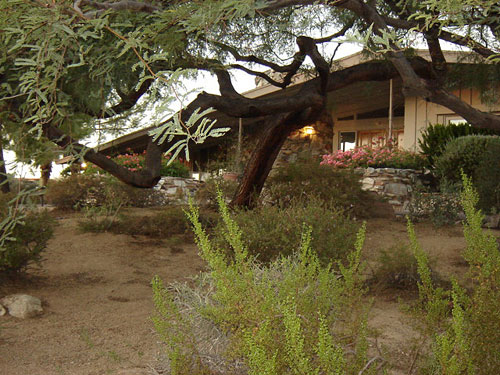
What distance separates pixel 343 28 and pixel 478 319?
7.29 m

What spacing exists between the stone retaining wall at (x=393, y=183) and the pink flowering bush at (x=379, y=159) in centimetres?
58

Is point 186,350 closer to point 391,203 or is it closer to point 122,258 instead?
point 122,258

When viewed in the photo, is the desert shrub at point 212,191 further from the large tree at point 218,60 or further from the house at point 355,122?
the house at point 355,122

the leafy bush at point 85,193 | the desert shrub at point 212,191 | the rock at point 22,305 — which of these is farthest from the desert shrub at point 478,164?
the rock at point 22,305

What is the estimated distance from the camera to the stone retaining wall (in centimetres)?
1220

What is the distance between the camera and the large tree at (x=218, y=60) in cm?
358

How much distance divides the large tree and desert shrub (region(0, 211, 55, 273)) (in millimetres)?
1127

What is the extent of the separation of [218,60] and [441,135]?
7244 millimetres

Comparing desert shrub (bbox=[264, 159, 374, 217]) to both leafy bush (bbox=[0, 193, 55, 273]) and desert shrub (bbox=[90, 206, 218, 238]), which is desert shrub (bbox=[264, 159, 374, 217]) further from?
leafy bush (bbox=[0, 193, 55, 273])

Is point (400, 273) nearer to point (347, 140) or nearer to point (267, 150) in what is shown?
point (267, 150)

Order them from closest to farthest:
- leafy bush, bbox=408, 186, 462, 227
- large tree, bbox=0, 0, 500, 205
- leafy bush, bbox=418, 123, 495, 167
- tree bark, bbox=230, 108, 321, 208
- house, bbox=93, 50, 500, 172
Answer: large tree, bbox=0, 0, 500, 205 < tree bark, bbox=230, 108, 321, 208 < leafy bush, bbox=408, 186, 462, 227 < leafy bush, bbox=418, 123, 495, 167 < house, bbox=93, 50, 500, 172

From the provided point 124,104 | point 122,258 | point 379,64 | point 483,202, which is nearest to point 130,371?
point 124,104

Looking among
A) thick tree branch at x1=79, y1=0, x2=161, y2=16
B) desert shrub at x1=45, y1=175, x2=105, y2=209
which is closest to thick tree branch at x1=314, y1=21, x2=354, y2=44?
thick tree branch at x1=79, y1=0, x2=161, y2=16

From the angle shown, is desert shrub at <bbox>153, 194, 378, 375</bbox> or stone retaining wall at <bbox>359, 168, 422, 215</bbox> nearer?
desert shrub at <bbox>153, 194, 378, 375</bbox>
